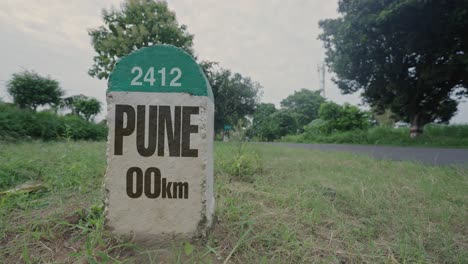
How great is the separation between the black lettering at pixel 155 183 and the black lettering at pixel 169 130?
4.1 inches

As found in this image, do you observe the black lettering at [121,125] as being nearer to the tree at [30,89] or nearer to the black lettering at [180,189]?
the black lettering at [180,189]

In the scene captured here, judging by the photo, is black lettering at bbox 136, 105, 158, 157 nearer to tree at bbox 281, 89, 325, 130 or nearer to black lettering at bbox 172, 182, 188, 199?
black lettering at bbox 172, 182, 188, 199

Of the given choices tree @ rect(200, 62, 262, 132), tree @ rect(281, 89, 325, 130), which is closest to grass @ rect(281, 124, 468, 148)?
tree @ rect(200, 62, 262, 132)

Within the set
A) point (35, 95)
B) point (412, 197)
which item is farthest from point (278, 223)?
point (35, 95)

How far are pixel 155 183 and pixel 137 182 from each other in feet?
0.33

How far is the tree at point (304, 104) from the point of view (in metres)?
27.0

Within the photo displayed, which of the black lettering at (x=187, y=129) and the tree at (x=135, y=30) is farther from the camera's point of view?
the tree at (x=135, y=30)

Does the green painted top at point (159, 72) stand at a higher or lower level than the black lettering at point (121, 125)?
higher

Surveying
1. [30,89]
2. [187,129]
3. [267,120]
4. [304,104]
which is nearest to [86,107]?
[30,89]

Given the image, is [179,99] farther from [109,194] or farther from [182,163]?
[109,194]

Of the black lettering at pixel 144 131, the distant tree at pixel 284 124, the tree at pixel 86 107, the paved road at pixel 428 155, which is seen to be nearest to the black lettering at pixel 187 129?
the black lettering at pixel 144 131

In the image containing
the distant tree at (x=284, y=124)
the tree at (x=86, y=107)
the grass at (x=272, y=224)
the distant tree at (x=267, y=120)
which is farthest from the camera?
the distant tree at (x=284, y=124)

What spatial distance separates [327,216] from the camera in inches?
63.1

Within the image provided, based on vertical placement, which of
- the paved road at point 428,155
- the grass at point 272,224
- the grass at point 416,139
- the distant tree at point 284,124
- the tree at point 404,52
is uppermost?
the tree at point 404,52
